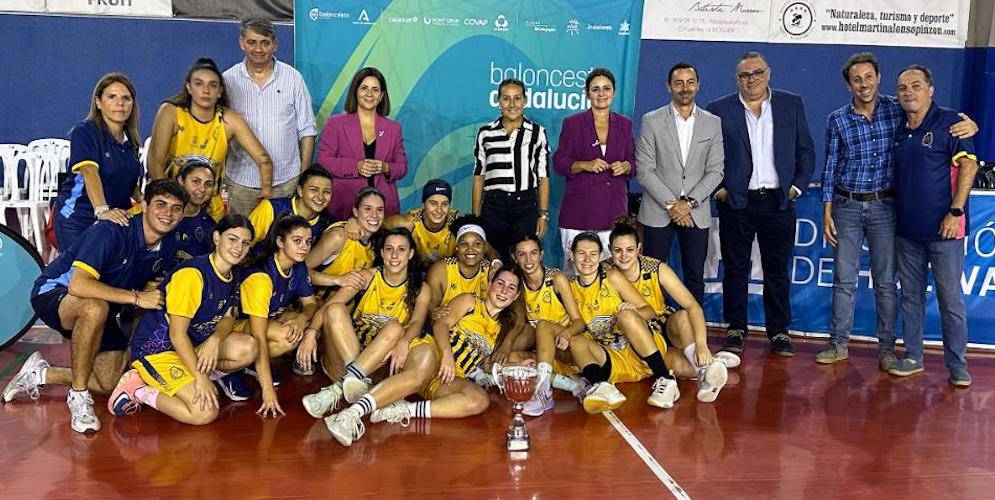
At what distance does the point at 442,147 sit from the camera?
6898mm

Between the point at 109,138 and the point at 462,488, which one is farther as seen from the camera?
the point at 109,138

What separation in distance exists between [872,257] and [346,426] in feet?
10.7

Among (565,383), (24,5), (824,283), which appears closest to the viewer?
(565,383)

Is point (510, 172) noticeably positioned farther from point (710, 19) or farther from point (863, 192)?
point (710, 19)

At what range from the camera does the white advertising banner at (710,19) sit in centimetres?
879

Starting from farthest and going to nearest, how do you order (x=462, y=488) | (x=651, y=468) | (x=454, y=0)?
(x=454, y=0) < (x=651, y=468) < (x=462, y=488)

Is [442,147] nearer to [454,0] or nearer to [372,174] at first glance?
[454,0]

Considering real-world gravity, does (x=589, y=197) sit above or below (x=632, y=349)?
above

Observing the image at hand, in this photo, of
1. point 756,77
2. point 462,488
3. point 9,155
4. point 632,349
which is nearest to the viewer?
point 462,488

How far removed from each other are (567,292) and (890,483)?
1815 mm

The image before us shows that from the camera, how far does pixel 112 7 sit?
28.0 ft

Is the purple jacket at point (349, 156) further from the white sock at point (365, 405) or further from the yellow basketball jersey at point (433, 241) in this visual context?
the white sock at point (365, 405)

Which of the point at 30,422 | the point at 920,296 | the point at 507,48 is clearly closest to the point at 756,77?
the point at 920,296

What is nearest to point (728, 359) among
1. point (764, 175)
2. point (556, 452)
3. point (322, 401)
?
point (764, 175)
